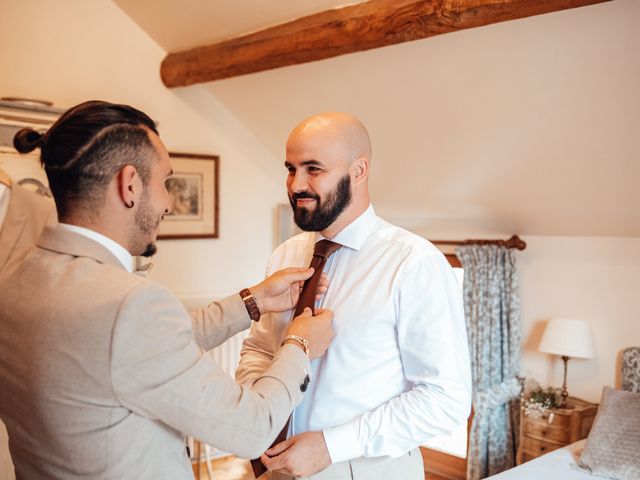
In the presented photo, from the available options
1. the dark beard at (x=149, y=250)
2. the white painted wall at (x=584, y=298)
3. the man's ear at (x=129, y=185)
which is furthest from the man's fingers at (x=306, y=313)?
the white painted wall at (x=584, y=298)

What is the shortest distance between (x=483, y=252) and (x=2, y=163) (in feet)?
9.64

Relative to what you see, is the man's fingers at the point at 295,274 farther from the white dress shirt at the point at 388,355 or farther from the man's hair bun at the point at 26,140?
the man's hair bun at the point at 26,140

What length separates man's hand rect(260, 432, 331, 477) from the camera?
164 cm

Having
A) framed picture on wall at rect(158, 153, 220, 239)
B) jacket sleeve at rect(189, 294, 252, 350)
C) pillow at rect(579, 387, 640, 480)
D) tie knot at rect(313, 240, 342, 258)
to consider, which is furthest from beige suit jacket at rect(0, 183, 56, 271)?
pillow at rect(579, 387, 640, 480)

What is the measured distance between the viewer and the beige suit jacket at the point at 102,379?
1.15 metres

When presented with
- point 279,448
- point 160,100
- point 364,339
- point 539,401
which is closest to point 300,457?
point 279,448

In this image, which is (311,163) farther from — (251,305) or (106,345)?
(106,345)

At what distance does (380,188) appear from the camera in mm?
4875

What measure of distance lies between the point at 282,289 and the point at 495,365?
2.99 meters

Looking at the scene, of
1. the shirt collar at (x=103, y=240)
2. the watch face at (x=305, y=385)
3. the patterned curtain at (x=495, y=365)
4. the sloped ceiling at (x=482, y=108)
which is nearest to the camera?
the shirt collar at (x=103, y=240)

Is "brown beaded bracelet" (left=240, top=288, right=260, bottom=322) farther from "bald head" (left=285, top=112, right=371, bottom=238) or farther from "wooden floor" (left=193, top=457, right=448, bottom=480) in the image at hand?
"wooden floor" (left=193, top=457, right=448, bottom=480)

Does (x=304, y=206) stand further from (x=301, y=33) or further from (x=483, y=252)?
(x=483, y=252)

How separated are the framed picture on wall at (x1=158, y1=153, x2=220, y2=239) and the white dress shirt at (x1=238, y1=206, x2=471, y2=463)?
9.61 feet

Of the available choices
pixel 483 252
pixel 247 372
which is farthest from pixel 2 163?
pixel 483 252
